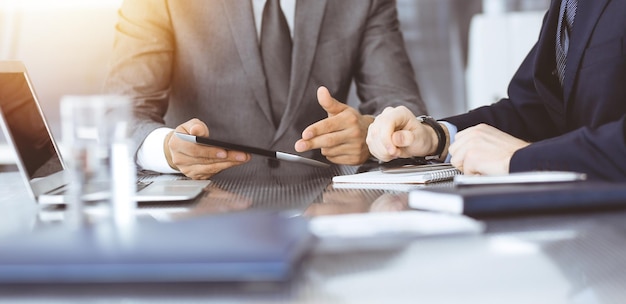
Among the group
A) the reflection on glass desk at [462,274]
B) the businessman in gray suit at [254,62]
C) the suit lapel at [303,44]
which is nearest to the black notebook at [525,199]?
the reflection on glass desk at [462,274]

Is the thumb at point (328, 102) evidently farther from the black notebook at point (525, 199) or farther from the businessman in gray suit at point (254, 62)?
the black notebook at point (525, 199)

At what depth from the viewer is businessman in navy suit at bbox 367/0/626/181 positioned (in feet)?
3.87

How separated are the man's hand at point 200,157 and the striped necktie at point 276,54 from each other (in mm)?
832

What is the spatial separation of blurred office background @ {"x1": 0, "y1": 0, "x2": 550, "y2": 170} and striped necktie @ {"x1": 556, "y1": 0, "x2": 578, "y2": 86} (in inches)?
79.7

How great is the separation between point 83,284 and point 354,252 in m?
0.26

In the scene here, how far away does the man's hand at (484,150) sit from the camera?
4.27 feet

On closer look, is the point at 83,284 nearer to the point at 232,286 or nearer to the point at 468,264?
the point at 232,286

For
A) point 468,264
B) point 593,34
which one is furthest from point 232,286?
point 593,34

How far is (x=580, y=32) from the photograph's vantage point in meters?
1.67

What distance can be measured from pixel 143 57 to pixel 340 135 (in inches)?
36.5

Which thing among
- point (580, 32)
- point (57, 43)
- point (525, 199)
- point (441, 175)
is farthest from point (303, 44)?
point (57, 43)

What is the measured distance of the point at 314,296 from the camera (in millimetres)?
569

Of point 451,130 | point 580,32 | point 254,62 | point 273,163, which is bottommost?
point 273,163

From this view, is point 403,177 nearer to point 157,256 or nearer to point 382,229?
point 382,229
